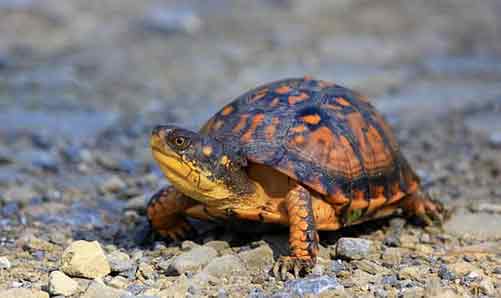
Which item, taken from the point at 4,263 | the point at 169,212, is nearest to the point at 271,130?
the point at 169,212

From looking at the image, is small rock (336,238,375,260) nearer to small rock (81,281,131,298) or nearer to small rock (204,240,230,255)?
small rock (204,240,230,255)

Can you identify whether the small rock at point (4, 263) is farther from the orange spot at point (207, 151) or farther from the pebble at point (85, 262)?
the orange spot at point (207, 151)

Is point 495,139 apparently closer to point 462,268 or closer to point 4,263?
point 462,268

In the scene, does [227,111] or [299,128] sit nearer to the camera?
[299,128]

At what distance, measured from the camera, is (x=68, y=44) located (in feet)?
32.3

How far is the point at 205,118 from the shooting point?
7570 mm

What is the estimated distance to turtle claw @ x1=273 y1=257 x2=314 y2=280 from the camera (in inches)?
149

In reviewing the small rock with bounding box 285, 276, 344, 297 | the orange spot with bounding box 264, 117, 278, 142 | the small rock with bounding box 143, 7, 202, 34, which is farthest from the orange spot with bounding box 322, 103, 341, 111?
the small rock with bounding box 143, 7, 202, 34

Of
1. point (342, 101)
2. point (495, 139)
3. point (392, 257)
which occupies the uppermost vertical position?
point (342, 101)

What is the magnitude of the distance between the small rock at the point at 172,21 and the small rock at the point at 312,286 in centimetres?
717

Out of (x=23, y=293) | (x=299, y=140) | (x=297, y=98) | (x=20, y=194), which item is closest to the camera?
(x=23, y=293)

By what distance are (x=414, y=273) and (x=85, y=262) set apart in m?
1.64

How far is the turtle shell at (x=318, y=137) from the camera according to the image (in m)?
4.15

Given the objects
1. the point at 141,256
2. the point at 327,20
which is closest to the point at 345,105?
the point at 141,256
